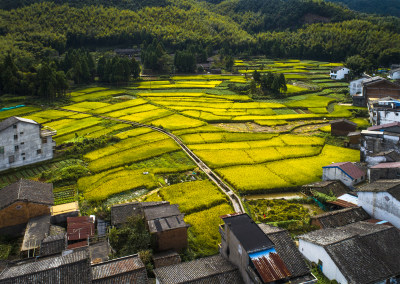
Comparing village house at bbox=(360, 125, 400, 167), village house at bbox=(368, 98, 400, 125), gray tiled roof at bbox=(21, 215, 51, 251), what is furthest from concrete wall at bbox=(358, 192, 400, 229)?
gray tiled roof at bbox=(21, 215, 51, 251)

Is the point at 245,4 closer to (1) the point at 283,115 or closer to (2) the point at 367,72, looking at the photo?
(2) the point at 367,72

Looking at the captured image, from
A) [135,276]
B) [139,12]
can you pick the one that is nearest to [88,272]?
[135,276]

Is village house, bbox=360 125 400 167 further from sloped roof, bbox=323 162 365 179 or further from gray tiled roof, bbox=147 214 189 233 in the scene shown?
gray tiled roof, bbox=147 214 189 233

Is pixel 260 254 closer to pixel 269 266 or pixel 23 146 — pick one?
pixel 269 266

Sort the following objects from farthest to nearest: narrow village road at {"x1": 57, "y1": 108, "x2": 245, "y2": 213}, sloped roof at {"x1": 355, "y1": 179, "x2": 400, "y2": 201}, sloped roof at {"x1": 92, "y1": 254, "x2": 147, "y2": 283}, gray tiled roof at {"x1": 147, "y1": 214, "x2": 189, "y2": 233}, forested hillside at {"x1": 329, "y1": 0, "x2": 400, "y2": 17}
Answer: forested hillside at {"x1": 329, "y1": 0, "x2": 400, "y2": 17}
narrow village road at {"x1": 57, "y1": 108, "x2": 245, "y2": 213}
sloped roof at {"x1": 355, "y1": 179, "x2": 400, "y2": 201}
gray tiled roof at {"x1": 147, "y1": 214, "x2": 189, "y2": 233}
sloped roof at {"x1": 92, "y1": 254, "x2": 147, "y2": 283}

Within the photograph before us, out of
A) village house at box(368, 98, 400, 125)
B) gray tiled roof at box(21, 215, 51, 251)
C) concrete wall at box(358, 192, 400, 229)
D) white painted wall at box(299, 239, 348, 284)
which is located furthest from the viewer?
village house at box(368, 98, 400, 125)

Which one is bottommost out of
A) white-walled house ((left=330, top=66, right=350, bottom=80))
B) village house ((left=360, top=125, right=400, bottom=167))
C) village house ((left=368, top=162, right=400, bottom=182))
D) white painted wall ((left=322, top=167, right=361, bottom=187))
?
white painted wall ((left=322, top=167, right=361, bottom=187))

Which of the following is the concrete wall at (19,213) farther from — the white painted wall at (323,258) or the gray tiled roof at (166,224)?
the white painted wall at (323,258)

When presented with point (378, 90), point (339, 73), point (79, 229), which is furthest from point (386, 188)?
point (339, 73)
